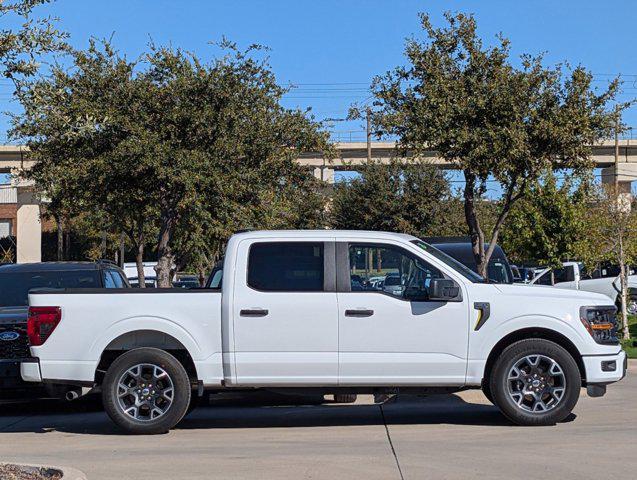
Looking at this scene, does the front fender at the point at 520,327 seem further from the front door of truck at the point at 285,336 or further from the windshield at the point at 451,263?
the front door of truck at the point at 285,336

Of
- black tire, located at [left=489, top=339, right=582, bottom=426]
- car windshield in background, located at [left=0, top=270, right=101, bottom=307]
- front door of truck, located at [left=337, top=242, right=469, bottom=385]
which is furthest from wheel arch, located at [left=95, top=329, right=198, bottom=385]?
car windshield in background, located at [left=0, top=270, right=101, bottom=307]

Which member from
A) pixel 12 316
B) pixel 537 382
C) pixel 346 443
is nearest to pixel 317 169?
pixel 12 316

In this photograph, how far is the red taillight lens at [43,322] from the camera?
951 cm

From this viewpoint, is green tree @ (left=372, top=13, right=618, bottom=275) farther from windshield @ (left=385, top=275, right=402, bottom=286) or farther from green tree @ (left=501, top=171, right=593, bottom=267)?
green tree @ (left=501, top=171, right=593, bottom=267)

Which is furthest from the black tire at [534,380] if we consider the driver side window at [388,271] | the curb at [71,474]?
the curb at [71,474]

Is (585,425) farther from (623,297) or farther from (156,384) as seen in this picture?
(623,297)

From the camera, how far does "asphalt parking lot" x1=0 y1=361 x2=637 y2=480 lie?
773 cm

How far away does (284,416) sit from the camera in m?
11.0

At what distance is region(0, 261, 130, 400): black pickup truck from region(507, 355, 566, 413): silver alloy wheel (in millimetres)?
5711

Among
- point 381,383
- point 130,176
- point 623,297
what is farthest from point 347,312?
point 623,297

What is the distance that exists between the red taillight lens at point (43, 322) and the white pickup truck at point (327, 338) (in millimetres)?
13

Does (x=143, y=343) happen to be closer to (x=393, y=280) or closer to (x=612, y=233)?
(x=393, y=280)

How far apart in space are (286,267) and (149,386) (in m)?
1.89

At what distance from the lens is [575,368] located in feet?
30.8
